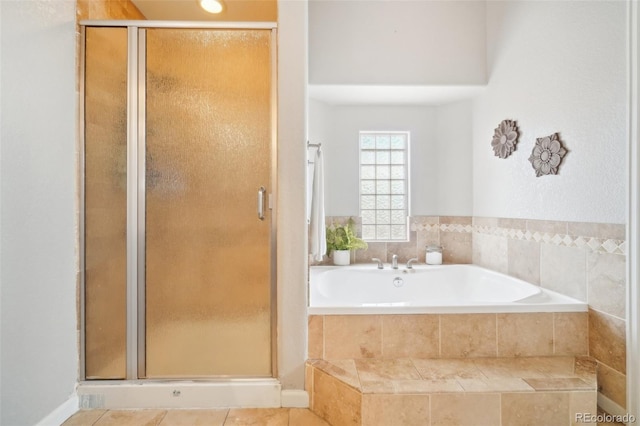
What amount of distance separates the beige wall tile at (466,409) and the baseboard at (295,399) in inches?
26.1

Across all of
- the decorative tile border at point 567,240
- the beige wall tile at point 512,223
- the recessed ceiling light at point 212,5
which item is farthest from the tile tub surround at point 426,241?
the recessed ceiling light at point 212,5

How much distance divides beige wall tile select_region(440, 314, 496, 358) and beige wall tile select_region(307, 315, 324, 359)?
0.68 meters

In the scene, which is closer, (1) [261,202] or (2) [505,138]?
(1) [261,202]

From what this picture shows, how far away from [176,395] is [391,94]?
2.76 meters

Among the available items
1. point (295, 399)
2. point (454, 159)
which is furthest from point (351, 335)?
point (454, 159)

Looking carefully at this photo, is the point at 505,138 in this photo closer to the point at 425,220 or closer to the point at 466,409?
the point at 425,220

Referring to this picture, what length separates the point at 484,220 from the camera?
2842 millimetres

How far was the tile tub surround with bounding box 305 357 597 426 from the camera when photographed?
1474mm

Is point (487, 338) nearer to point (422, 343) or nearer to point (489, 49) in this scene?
point (422, 343)

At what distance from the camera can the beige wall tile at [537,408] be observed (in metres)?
1.47

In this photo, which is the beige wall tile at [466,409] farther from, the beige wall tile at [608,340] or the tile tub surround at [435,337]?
the beige wall tile at [608,340]

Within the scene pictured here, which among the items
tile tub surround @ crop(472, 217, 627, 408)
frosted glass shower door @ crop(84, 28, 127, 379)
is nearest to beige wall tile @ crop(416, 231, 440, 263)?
tile tub surround @ crop(472, 217, 627, 408)

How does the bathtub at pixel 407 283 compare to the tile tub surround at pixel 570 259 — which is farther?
the bathtub at pixel 407 283

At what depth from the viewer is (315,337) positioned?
5.85ft
